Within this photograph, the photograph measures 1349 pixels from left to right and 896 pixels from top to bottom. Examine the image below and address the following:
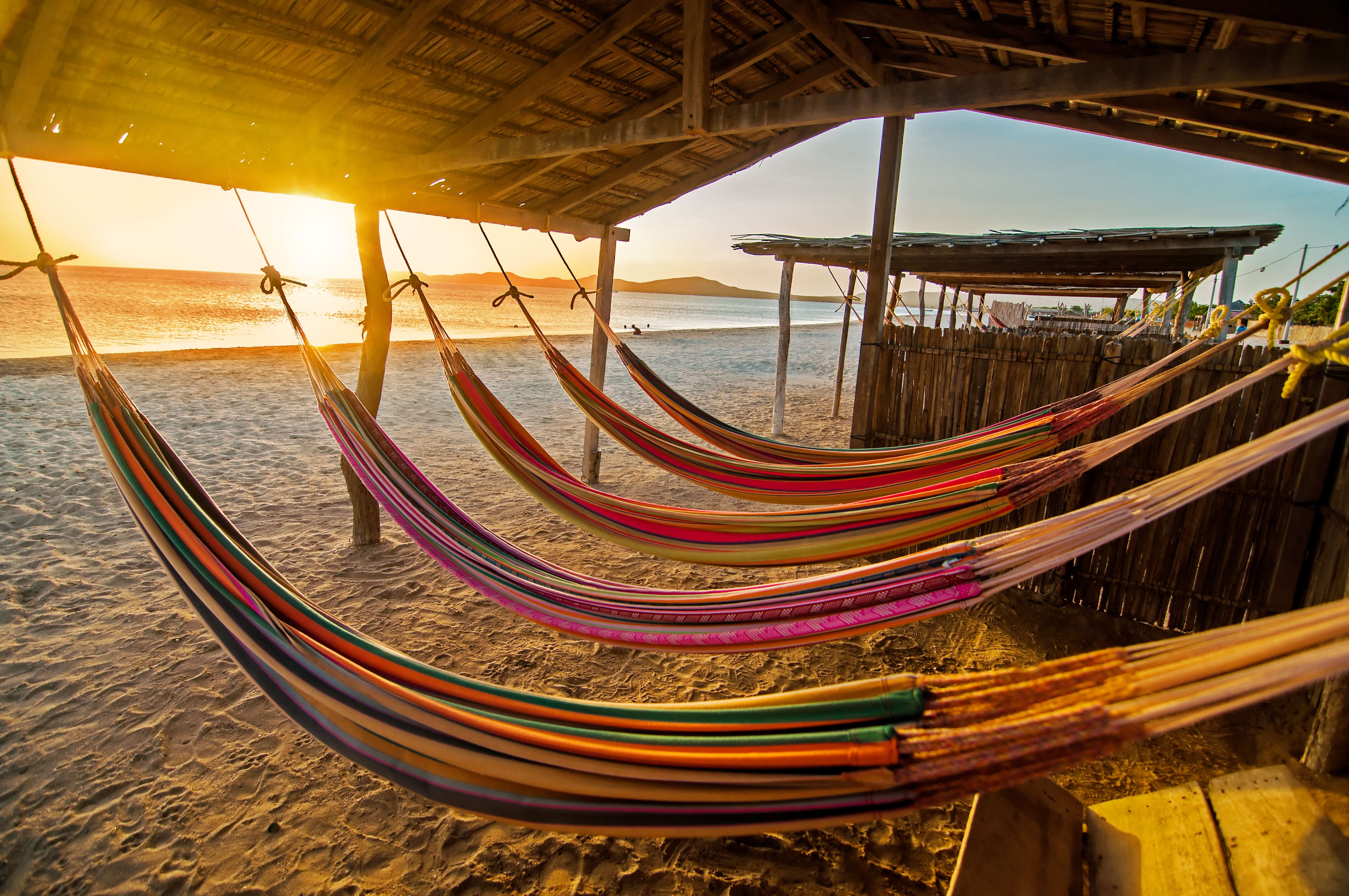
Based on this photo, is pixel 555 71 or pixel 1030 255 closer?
pixel 555 71

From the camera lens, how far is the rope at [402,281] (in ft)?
7.89

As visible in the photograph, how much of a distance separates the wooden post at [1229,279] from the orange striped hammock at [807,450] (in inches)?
94.6

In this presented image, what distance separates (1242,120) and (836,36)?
3.93 feet

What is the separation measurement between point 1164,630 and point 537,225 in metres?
3.22

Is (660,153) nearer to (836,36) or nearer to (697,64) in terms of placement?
(836,36)

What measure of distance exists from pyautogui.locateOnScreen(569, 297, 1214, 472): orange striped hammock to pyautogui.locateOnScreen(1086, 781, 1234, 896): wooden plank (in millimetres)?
816

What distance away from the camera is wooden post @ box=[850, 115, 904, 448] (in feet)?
7.47

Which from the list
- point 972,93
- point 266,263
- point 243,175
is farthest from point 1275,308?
point 243,175

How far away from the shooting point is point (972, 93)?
63.4 inches

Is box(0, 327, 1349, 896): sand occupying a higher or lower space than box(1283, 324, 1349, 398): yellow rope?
lower

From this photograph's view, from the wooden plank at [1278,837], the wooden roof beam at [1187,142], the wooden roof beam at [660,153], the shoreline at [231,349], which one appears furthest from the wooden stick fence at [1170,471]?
the shoreline at [231,349]

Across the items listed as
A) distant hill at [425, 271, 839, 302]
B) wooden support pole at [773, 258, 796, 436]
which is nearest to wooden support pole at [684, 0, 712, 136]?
wooden support pole at [773, 258, 796, 436]

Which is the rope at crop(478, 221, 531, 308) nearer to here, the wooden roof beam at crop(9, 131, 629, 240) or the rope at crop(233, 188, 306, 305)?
the wooden roof beam at crop(9, 131, 629, 240)

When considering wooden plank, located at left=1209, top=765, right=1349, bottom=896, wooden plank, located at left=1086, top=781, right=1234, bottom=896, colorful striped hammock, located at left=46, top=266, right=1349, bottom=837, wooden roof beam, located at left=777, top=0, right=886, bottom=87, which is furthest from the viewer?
wooden roof beam, located at left=777, top=0, right=886, bottom=87
